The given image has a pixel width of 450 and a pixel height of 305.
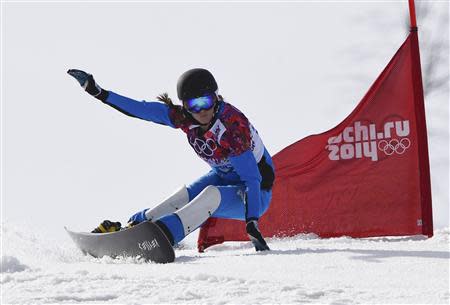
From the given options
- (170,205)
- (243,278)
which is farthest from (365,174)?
(243,278)

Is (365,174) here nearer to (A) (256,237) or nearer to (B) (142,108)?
(A) (256,237)

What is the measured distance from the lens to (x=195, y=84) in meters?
4.61

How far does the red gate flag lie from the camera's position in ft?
19.0

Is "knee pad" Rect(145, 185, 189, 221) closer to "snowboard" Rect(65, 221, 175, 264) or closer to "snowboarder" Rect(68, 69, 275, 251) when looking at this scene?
"snowboarder" Rect(68, 69, 275, 251)

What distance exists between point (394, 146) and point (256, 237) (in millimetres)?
1826

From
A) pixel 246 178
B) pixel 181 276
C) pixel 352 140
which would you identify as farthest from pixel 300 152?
pixel 181 276

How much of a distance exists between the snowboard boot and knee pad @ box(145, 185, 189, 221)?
0.28 m

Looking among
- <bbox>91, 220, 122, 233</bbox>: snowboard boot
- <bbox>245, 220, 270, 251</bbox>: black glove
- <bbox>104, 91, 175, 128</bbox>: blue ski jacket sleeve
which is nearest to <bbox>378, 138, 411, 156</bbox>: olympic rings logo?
<bbox>245, 220, 270, 251</bbox>: black glove

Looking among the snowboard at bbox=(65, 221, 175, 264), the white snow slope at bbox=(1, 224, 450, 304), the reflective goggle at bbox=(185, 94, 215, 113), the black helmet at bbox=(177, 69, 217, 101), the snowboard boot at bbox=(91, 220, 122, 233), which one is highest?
the black helmet at bbox=(177, 69, 217, 101)

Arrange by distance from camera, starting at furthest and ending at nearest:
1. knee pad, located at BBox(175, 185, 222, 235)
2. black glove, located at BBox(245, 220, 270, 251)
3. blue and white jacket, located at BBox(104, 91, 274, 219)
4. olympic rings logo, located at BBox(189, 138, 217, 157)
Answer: olympic rings logo, located at BBox(189, 138, 217, 157) < blue and white jacket, located at BBox(104, 91, 274, 219) < black glove, located at BBox(245, 220, 270, 251) < knee pad, located at BBox(175, 185, 222, 235)

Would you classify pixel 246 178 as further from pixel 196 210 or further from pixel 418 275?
pixel 418 275

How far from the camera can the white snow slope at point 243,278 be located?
2701mm

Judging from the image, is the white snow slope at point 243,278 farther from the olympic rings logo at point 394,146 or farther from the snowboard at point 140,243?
the olympic rings logo at point 394,146

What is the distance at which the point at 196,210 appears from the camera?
4492 millimetres
